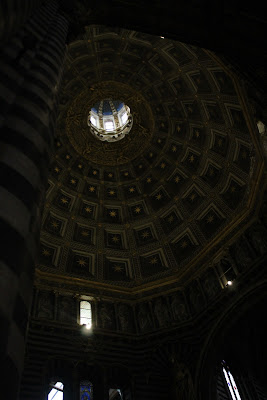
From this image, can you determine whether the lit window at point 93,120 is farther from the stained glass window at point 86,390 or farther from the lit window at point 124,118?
the stained glass window at point 86,390

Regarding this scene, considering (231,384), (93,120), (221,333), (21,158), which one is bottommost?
(21,158)

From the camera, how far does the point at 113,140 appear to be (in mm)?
25781

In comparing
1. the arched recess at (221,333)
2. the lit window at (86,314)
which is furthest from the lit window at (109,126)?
the arched recess at (221,333)

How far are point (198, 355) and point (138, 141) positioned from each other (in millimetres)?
14655

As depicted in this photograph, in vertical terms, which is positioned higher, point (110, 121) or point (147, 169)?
point (110, 121)

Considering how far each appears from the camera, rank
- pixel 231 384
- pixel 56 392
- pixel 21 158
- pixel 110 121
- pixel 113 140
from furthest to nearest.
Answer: pixel 110 121
pixel 113 140
pixel 231 384
pixel 56 392
pixel 21 158

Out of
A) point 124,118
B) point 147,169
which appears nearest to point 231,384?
point 147,169

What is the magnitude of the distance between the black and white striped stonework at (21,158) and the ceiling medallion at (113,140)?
45.2 ft

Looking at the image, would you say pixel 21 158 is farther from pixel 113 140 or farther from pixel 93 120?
pixel 93 120

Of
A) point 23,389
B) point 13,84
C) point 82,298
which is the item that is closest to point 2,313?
point 13,84

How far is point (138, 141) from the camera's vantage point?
82.8ft

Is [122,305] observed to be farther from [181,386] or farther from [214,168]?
[214,168]

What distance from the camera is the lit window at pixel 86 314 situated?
17.6 metres

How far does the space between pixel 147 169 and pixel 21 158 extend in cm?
1970
